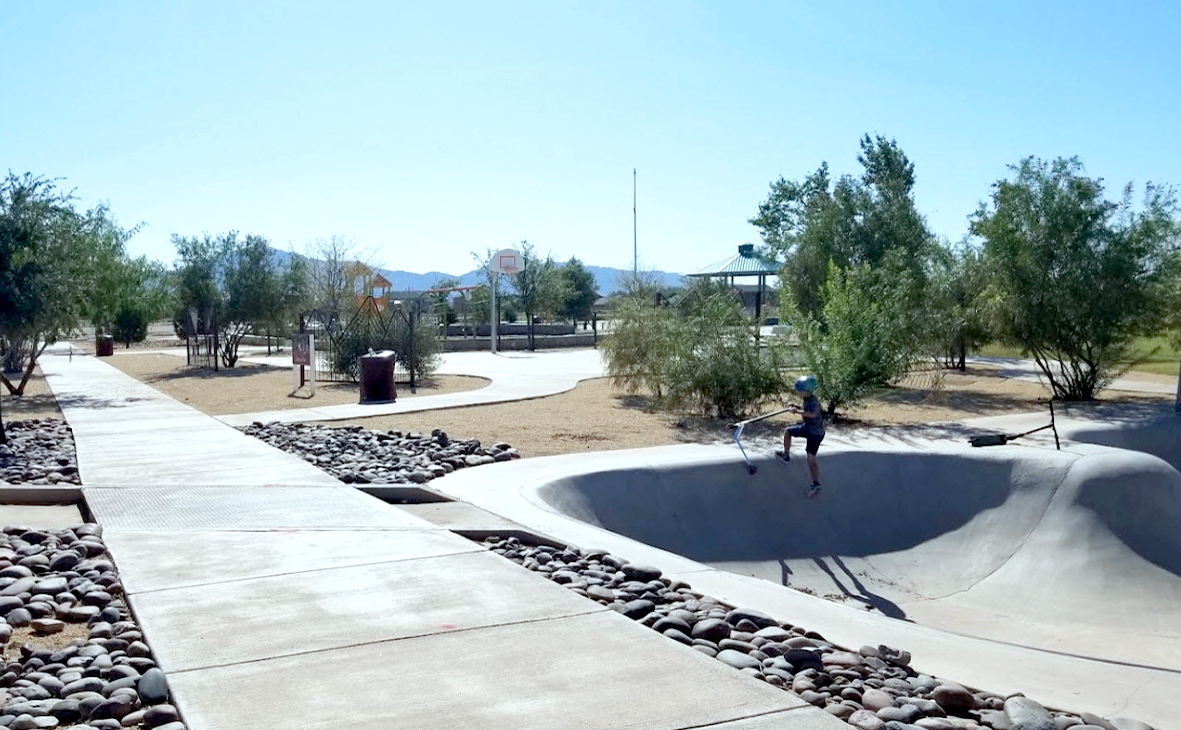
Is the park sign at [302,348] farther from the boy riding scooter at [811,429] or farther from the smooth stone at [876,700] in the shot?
the smooth stone at [876,700]

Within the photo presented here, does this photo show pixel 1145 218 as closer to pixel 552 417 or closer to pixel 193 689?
pixel 552 417

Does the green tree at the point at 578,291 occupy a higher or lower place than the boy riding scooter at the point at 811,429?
higher

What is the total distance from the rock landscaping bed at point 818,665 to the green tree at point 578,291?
64.0 m

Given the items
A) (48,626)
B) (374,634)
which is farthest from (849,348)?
(48,626)

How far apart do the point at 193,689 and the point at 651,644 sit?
231cm

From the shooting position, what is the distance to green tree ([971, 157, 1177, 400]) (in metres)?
22.8

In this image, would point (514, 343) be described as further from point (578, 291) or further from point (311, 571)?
point (311, 571)

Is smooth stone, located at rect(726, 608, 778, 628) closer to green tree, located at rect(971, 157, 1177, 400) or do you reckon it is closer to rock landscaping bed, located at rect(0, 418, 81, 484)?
rock landscaping bed, located at rect(0, 418, 81, 484)

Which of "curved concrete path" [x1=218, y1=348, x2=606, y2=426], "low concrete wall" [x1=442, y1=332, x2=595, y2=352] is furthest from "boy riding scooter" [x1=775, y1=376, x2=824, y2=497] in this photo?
"low concrete wall" [x1=442, y1=332, x2=595, y2=352]

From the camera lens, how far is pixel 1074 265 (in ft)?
74.7

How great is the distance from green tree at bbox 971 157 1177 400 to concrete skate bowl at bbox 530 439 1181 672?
30.1 feet

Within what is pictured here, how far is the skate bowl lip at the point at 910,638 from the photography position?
19.2 feet

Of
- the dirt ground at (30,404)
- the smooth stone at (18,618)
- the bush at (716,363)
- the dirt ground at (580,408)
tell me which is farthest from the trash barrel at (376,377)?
the smooth stone at (18,618)

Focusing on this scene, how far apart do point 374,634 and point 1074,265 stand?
20083 millimetres
